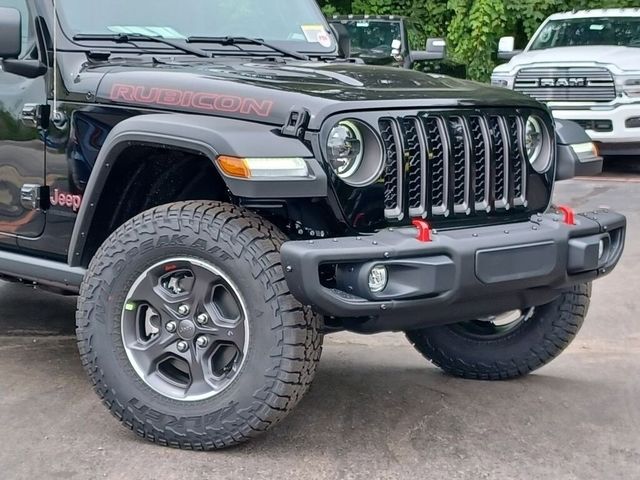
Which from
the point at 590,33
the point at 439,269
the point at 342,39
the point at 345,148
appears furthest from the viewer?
the point at 590,33

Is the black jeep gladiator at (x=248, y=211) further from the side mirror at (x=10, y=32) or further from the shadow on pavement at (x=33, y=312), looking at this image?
the shadow on pavement at (x=33, y=312)

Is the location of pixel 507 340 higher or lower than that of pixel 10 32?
lower

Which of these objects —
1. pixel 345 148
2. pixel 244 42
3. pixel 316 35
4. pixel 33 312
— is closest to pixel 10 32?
pixel 244 42

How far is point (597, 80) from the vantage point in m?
11.1

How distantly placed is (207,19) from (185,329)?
65.7 inches

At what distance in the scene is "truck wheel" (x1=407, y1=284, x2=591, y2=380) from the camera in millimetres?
4320

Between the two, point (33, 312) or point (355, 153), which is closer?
point (355, 153)

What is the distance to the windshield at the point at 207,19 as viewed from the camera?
14.0ft

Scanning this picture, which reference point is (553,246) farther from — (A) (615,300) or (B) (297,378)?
(A) (615,300)

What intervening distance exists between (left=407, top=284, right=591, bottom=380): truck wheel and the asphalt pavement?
3.5 inches

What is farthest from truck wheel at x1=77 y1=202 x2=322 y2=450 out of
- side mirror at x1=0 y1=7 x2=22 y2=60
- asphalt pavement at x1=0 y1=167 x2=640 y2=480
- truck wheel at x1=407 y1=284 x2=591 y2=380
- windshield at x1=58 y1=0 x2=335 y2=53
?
truck wheel at x1=407 y1=284 x2=591 y2=380

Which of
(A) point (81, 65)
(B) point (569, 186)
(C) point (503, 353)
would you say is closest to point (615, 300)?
(C) point (503, 353)

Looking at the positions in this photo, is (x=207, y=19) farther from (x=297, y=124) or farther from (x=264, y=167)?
(x=264, y=167)

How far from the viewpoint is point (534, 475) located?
3.48m
